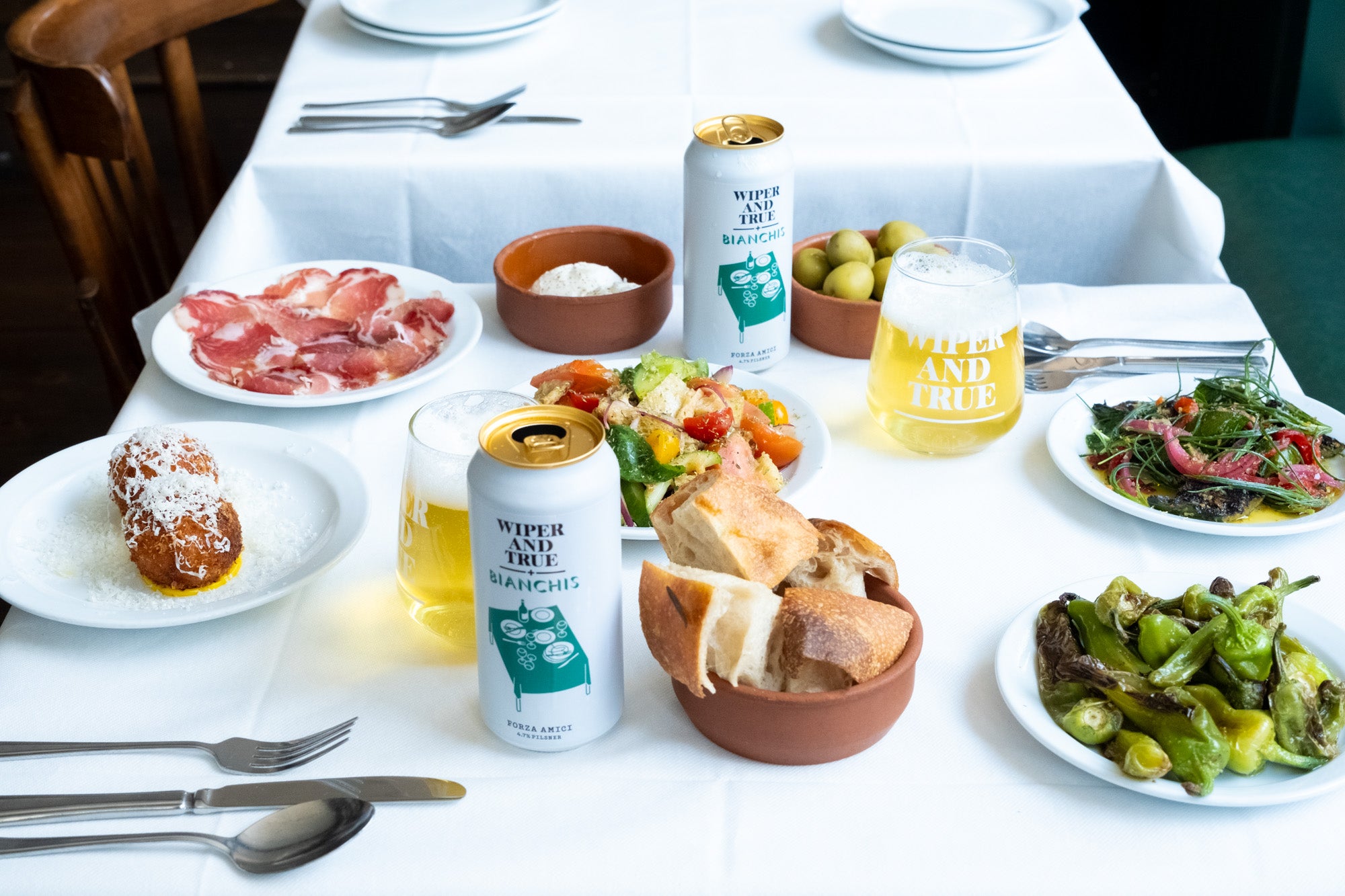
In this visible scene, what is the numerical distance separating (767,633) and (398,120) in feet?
4.00

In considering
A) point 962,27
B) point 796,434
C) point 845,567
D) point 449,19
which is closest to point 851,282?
point 796,434

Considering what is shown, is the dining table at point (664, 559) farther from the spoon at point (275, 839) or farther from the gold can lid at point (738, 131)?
the gold can lid at point (738, 131)

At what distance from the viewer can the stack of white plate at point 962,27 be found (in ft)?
6.08

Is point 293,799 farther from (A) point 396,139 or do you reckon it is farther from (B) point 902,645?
(A) point 396,139

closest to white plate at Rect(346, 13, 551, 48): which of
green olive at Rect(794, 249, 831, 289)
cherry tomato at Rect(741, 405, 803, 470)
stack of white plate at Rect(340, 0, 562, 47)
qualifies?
stack of white plate at Rect(340, 0, 562, 47)

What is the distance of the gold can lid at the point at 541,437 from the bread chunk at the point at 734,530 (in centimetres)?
12

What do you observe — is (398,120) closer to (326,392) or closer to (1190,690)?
(326,392)

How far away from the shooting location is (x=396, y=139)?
1.70 meters

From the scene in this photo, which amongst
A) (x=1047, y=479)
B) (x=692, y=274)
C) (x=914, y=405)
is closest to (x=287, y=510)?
(x=692, y=274)

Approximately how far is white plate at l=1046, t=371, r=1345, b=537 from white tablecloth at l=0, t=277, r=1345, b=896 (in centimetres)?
2

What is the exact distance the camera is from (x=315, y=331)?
1359 mm

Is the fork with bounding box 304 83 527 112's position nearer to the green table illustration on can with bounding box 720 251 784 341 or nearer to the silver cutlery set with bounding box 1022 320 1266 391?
the green table illustration on can with bounding box 720 251 784 341

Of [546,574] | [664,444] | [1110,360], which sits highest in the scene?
[546,574]

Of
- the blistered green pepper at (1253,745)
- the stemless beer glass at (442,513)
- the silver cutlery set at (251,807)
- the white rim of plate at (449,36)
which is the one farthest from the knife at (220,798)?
the white rim of plate at (449,36)
